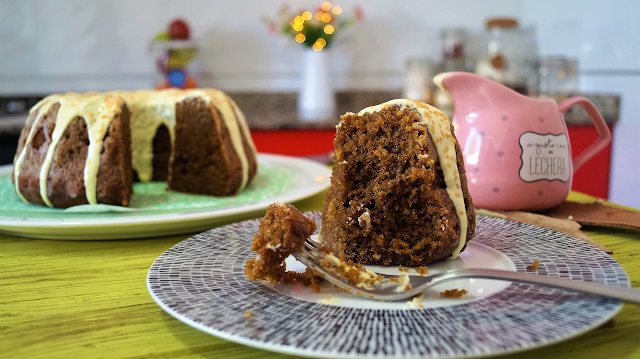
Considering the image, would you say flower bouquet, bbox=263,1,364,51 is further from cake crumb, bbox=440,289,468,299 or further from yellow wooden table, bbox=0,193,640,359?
cake crumb, bbox=440,289,468,299

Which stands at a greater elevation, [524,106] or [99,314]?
[524,106]

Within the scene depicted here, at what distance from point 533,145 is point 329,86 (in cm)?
225

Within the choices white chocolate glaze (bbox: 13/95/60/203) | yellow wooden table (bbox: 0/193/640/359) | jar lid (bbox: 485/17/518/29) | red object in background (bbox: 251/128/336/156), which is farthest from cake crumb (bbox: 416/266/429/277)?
jar lid (bbox: 485/17/518/29)

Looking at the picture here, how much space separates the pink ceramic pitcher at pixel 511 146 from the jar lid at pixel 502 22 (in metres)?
2.29

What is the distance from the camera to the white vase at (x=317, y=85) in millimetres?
3217

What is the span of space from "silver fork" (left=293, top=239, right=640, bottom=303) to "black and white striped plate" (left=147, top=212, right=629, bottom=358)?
0.05 feet

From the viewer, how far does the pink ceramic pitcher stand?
111 cm

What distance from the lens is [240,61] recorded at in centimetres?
346

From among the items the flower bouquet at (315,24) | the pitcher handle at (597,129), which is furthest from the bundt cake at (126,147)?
the flower bouquet at (315,24)

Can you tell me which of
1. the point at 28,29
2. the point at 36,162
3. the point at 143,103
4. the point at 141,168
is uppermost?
the point at 28,29

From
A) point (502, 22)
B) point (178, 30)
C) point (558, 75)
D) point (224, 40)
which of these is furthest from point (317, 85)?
point (558, 75)

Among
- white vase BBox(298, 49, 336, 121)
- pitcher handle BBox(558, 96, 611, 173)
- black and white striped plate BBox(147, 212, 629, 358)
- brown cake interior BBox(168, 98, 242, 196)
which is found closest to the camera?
black and white striped plate BBox(147, 212, 629, 358)

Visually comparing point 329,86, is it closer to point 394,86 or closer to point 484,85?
point 394,86

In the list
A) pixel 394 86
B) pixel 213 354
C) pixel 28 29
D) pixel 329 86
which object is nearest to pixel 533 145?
pixel 213 354
